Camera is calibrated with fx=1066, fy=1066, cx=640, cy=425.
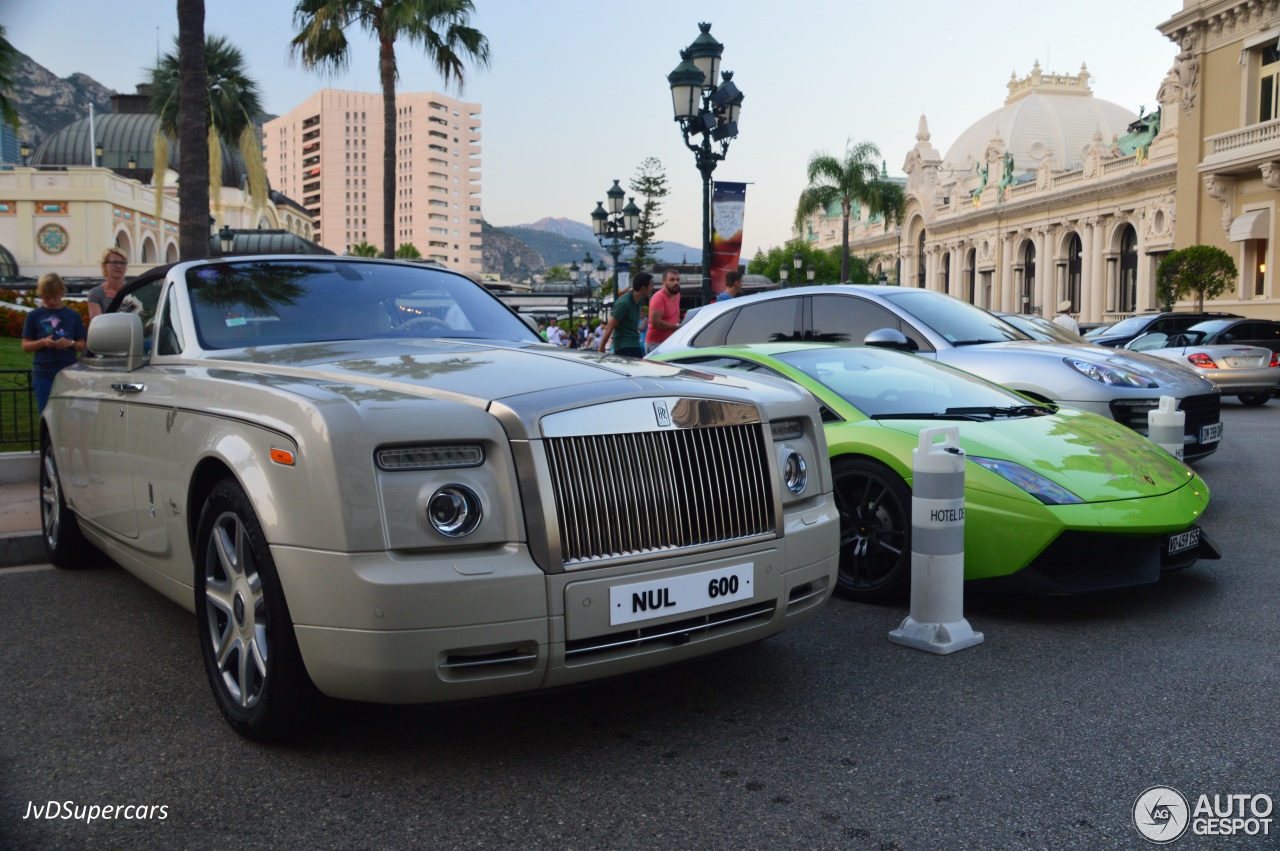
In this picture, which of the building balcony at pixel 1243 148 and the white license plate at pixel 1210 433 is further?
the building balcony at pixel 1243 148

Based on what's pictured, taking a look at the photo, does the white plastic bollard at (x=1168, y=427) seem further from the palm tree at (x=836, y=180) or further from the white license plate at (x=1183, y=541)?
the palm tree at (x=836, y=180)

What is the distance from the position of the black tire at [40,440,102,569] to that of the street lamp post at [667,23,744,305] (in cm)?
965

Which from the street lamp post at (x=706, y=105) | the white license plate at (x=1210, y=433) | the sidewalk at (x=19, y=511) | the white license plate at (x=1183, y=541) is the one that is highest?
the street lamp post at (x=706, y=105)

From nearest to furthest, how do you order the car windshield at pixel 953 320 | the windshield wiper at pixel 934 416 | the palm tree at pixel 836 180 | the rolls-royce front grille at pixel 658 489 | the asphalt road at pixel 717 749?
the asphalt road at pixel 717 749, the rolls-royce front grille at pixel 658 489, the windshield wiper at pixel 934 416, the car windshield at pixel 953 320, the palm tree at pixel 836 180

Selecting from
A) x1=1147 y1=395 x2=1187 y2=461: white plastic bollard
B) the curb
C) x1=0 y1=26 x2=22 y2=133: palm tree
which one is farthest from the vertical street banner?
x1=0 y1=26 x2=22 y2=133: palm tree

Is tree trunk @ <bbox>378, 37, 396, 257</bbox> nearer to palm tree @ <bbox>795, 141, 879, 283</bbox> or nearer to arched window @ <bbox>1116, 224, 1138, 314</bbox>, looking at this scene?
palm tree @ <bbox>795, 141, 879, 283</bbox>

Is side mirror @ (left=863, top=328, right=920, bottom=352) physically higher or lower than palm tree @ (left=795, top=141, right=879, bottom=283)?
lower

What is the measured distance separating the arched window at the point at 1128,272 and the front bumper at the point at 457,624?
2464 inches

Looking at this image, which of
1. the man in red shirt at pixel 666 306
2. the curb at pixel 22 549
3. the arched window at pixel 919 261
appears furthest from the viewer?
the arched window at pixel 919 261

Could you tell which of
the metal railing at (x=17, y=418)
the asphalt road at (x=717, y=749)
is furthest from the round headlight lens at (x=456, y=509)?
the metal railing at (x=17, y=418)

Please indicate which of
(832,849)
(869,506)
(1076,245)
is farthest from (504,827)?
(1076,245)

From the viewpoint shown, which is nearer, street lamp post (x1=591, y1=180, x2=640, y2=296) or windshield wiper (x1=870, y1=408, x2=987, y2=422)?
windshield wiper (x1=870, y1=408, x2=987, y2=422)

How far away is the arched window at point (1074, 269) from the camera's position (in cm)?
6569

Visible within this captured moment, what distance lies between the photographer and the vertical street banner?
15695mm
